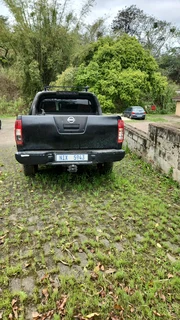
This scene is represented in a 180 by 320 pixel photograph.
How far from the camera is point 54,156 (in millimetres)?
3439

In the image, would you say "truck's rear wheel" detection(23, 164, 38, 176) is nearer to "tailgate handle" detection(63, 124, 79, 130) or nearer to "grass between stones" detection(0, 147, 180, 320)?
"grass between stones" detection(0, 147, 180, 320)

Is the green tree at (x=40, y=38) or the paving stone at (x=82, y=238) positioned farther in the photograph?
the green tree at (x=40, y=38)

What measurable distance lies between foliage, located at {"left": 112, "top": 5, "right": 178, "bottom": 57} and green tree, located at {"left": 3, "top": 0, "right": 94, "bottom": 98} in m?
17.7

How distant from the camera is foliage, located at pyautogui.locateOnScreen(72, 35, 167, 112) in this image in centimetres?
2138

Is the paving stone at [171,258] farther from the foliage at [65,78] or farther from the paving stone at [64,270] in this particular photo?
the foliage at [65,78]

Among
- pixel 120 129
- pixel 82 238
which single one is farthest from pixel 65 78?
pixel 82 238

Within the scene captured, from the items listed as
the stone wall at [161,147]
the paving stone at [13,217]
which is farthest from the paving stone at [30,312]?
the stone wall at [161,147]

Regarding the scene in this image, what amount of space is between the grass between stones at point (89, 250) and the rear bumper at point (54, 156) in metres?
0.50

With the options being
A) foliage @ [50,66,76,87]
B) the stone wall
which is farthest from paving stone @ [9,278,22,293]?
foliage @ [50,66,76,87]

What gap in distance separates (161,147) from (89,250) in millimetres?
2808

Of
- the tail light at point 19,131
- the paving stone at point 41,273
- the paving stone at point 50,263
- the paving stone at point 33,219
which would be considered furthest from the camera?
the tail light at point 19,131

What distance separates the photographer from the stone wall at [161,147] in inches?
154

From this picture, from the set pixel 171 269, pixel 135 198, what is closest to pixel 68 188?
pixel 135 198

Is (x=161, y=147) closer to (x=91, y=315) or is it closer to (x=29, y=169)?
(x=29, y=169)
